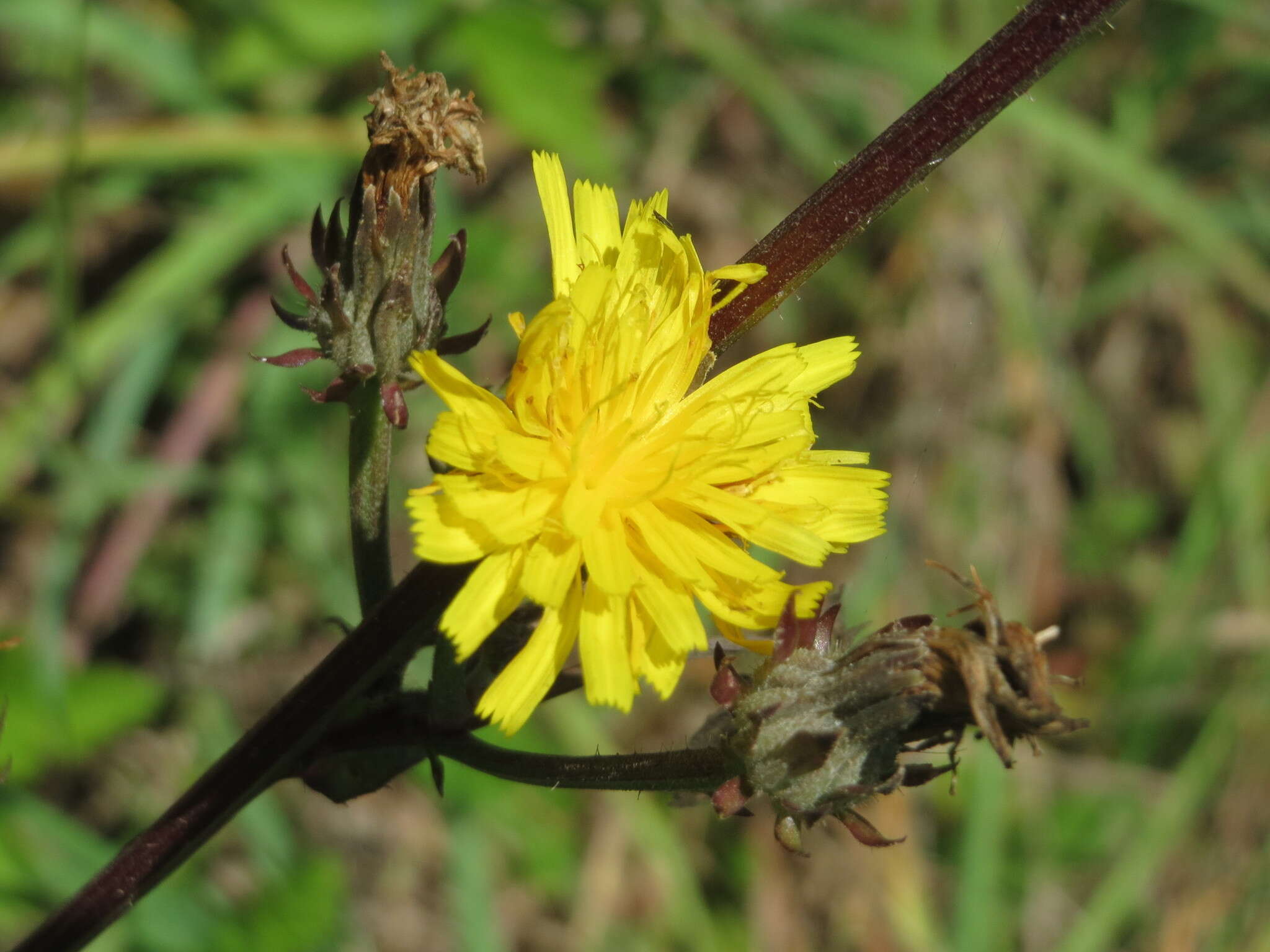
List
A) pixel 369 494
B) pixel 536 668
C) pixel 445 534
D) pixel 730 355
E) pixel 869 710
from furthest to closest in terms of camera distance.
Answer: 1. pixel 730 355
2. pixel 369 494
3. pixel 869 710
4. pixel 536 668
5. pixel 445 534

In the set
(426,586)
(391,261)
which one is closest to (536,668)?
(426,586)

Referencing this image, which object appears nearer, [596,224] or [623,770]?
[623,770]

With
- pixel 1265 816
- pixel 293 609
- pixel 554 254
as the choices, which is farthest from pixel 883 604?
pixel 554 254

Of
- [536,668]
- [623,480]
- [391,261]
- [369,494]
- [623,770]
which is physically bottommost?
[623,770]

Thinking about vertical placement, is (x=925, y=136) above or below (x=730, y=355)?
above

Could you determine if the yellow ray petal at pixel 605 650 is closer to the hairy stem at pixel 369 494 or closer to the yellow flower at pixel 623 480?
the yellow flower at pixel 623 480

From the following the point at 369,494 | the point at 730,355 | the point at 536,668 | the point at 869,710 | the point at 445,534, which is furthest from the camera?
the point at 730,355

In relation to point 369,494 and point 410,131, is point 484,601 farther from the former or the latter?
point 410,131
